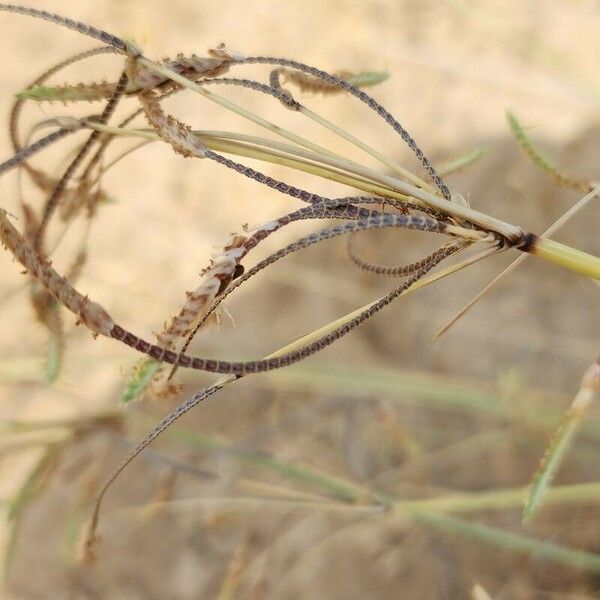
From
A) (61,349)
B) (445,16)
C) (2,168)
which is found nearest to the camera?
(2,168)

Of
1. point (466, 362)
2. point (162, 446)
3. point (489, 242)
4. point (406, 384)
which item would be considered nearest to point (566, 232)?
point (466, 362)

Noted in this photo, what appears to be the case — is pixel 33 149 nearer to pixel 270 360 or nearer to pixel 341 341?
pixel 270 360

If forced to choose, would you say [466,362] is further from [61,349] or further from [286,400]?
[61,349]

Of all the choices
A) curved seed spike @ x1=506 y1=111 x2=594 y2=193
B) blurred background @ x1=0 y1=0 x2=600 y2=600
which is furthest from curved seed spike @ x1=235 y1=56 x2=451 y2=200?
blurred background @ x1=0 y1=0 x2=600 y2=600

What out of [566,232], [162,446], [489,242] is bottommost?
[489,242]

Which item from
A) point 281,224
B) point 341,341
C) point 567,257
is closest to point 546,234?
point 567,257

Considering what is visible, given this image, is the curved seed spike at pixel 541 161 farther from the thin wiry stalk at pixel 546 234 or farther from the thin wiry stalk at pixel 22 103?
the thin wiry stalk at pixel 22 103
